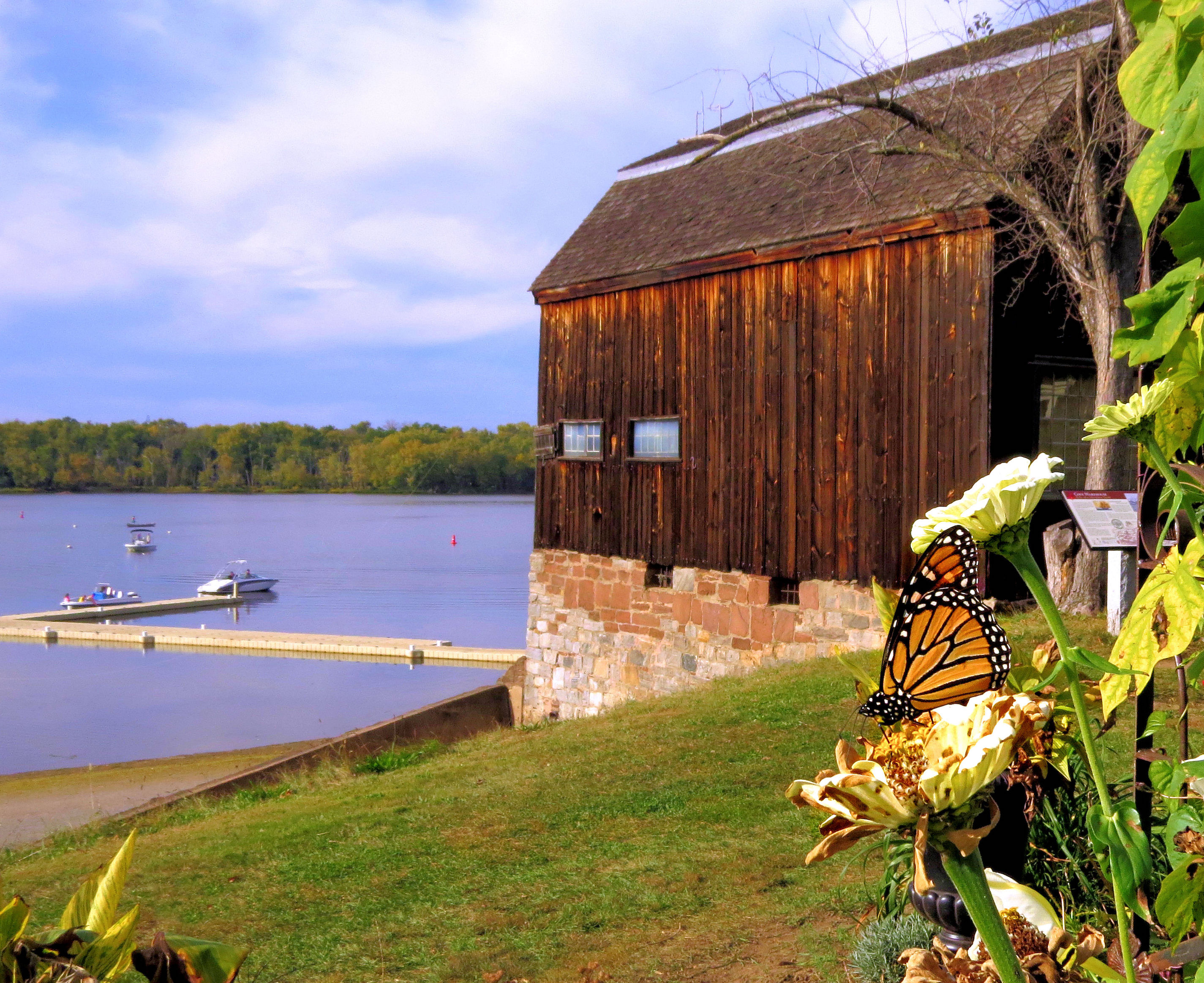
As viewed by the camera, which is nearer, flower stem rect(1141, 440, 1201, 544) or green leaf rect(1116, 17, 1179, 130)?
green leaf rect(1116, 17, 1179, 130)

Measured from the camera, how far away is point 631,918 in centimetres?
573

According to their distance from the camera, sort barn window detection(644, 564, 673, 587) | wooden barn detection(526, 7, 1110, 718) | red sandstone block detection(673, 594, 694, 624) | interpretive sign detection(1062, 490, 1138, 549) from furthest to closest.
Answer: barn window detection(644, 564, 673, 587) → red sandstone block detection(673, 594, 694, 624) → wooden barn detection(526, 7, 1110, 718) → interpretive sign detection(1062, 490, 1138, 549)

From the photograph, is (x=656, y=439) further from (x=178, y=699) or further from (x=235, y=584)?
(x=235, y=584)

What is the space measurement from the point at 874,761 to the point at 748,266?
1336cm

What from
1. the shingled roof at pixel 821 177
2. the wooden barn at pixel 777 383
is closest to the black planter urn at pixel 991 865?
the wooden barn at pixel 777 383

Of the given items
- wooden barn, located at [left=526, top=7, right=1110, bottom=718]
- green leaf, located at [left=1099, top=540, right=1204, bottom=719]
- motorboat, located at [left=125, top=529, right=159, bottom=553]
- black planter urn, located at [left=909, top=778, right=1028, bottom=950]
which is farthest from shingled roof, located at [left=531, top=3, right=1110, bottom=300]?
motorboat, located at [left=125, top=529, right=159, bottom=553]

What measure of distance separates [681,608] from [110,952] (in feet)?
47.3

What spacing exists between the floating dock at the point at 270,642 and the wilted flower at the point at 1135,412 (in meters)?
32.6

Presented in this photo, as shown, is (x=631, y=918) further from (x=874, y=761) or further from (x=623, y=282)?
(x=623, y=282)

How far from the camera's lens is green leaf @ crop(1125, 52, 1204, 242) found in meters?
1.18

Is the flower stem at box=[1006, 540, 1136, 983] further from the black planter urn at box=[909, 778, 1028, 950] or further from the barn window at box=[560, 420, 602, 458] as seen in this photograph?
the barn window at box=[560, 420, 602, 458]

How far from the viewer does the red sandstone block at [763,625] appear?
1403 centimetres

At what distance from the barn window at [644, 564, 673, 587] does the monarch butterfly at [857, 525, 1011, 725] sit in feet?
47.3

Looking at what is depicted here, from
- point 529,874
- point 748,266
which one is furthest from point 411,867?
point 748,266
